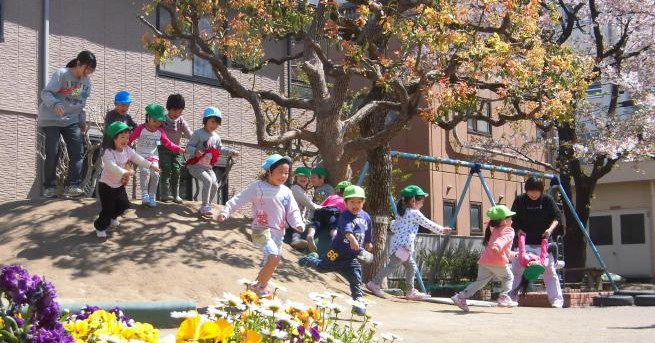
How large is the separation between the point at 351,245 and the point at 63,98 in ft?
13.6

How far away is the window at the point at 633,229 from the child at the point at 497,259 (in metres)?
21.7

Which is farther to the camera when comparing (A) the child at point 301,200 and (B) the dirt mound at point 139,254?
(A) the child at point 301,200

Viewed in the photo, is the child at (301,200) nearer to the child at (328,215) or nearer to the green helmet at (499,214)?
the child at (328,215)

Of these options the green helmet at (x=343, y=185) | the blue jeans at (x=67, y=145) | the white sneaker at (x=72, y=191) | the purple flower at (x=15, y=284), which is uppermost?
the blue jeans at (x=67, y=145)

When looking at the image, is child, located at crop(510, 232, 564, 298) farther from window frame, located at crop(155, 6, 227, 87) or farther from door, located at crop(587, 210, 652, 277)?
door, located at crop(587, 210, 652, 277)

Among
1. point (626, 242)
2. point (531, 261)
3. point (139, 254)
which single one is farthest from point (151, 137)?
point (626, 242)

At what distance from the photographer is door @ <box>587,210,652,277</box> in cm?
3058

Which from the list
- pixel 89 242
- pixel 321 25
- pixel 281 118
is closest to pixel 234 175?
pixel 281 118

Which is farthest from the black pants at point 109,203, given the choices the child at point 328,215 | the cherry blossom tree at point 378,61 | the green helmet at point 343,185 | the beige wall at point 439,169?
the beige wall at point 439,169

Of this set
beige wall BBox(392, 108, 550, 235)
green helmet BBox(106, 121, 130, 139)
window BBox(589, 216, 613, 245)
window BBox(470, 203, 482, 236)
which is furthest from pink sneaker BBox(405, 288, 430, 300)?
window BBox(589, 216, 613, 245)

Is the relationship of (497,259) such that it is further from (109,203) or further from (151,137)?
(109,203)

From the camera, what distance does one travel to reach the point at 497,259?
10641 millimetres

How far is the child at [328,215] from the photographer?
1151 centimetres

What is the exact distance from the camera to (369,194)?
13.6m
